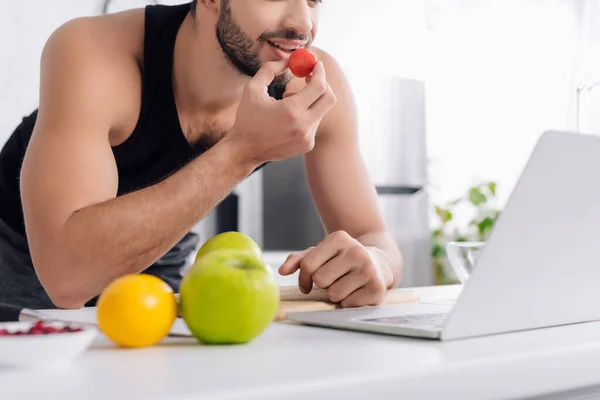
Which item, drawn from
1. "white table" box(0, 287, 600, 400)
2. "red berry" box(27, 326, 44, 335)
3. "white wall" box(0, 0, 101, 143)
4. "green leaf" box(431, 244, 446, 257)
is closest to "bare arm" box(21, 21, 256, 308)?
"white table" box(0, 287, 600, 400)

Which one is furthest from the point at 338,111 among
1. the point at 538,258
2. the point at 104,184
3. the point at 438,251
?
the point at 438,251

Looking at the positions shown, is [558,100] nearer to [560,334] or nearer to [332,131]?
[332,131]

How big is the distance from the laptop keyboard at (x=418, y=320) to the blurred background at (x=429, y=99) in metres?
2.28

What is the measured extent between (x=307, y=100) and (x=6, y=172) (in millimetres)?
887

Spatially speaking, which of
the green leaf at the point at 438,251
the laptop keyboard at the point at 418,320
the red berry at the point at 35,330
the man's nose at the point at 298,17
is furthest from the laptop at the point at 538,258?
the green leaf at the point at 438,251

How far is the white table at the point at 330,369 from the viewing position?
505 millimetres

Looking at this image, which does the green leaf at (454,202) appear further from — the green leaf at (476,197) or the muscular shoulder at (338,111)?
the muscular shoulder at (338,111)

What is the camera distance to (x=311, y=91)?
119 centimetres

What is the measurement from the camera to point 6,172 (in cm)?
172

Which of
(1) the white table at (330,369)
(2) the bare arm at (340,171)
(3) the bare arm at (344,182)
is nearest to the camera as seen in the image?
(1) the white table at (330,369)

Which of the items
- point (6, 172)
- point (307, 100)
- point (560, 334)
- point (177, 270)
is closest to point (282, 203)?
point (177, 270)

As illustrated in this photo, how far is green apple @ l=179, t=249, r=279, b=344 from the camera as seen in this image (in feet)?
2.28

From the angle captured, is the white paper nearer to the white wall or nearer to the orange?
the orange

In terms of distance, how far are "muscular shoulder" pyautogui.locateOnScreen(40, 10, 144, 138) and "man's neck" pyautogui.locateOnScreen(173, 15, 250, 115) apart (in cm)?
11
